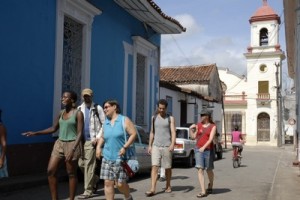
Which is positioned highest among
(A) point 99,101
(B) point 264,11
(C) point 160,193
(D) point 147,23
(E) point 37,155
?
(B) point 264,11

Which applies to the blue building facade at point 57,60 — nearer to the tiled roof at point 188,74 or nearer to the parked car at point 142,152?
the parked car at point 142,152

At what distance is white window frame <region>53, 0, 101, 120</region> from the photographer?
34.6ft

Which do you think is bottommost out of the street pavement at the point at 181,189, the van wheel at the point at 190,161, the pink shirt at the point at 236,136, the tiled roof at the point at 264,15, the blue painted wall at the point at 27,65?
the street pavement at the point at 181,189

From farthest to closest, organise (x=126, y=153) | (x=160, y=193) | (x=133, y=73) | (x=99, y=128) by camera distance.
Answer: (x=133, y=73) < (x=160, y=193) < (x=99, y=128) < (x=126, y=153)

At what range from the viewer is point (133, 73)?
15.6 metres

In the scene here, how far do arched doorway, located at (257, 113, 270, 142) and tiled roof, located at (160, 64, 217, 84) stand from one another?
40.1 feet

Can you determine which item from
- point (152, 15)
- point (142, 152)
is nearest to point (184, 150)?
point (142, 152)

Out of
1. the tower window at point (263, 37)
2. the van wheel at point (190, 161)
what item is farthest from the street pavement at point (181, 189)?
the tower window at point (263, 37)

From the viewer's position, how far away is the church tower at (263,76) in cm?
4456

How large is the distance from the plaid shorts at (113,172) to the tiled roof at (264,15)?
41.0 meters

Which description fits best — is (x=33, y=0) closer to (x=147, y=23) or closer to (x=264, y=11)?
(x=147, y=23)

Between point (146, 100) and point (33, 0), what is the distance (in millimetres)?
8183

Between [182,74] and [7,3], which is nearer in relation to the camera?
[7,3]

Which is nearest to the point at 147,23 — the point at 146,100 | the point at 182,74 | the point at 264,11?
the point at 146,100
